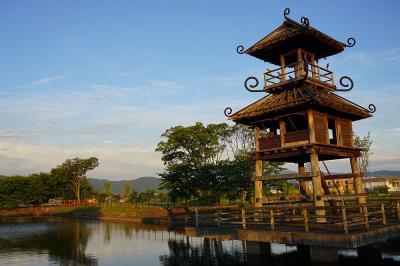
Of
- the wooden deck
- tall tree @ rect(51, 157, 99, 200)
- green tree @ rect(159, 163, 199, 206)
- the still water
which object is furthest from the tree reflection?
tall tree @ rect(51, 157, 99, 200)

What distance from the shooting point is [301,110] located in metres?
21.6

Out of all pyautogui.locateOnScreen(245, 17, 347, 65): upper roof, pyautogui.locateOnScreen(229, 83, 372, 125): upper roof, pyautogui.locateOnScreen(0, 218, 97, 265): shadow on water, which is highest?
pyautogui.locateOnScreen(245, 17, 347, 65): upper roof

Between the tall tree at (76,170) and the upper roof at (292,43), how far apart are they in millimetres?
71329

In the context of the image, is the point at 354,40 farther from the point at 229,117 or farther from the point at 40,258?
the point at 40,258

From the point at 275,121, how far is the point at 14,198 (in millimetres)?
74638

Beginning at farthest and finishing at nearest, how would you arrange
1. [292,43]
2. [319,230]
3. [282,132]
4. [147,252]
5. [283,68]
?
[147,252], [283,68], [292,43], [282,132], [319,230]

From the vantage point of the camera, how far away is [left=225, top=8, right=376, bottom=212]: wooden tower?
21125 mm

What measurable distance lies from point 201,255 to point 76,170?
68922 millimetres

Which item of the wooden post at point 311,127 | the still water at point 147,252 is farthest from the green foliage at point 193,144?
the wooden post at point 311,127

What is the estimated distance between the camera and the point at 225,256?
24.6 meters

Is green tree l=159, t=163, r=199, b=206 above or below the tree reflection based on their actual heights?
above

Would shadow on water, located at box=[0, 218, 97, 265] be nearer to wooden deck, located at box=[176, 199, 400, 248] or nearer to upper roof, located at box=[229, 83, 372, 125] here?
wooden deck, located at box=[176, 199, 400, 248]

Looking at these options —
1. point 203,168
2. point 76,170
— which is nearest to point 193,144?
point 203,168

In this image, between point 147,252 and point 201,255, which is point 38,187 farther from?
point 201,255
